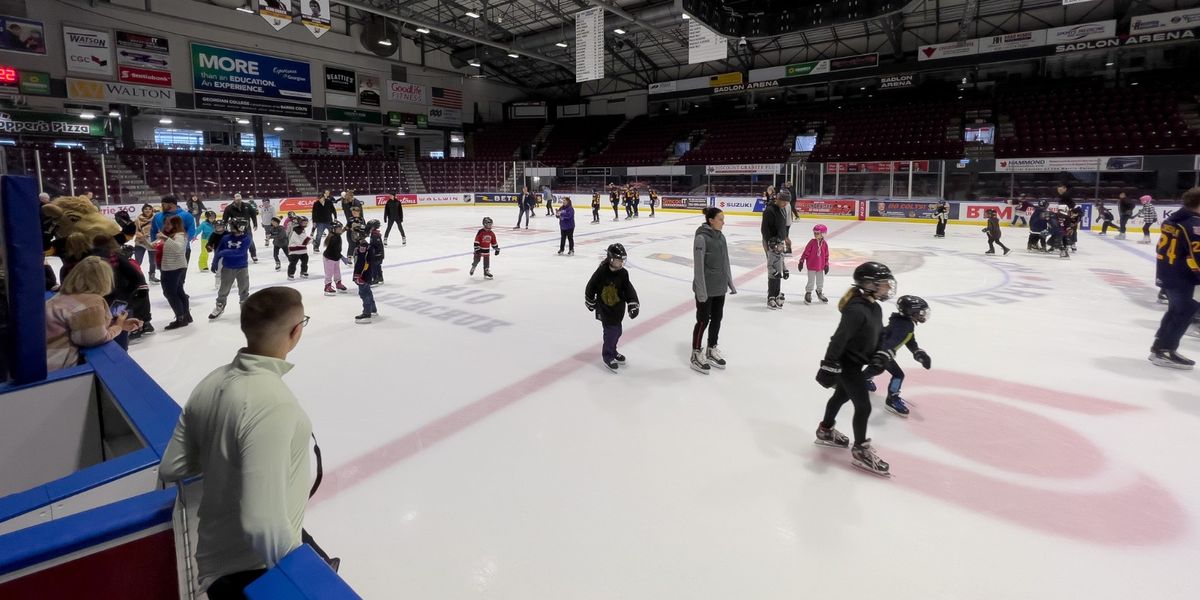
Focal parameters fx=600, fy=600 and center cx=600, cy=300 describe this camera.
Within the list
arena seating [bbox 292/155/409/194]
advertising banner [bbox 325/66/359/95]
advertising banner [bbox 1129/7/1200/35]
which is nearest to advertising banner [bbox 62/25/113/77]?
arena seating [bbox 292/155/409/194]

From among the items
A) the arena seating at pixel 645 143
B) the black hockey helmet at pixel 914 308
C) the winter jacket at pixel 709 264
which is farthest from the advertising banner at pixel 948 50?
the black hockey helmet at pixel 914 308

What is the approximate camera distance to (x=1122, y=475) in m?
3.73

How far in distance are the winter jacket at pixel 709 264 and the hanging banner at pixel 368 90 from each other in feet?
111

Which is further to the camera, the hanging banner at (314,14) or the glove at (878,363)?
the hanging banner at (314,14)

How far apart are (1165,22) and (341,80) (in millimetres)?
37036

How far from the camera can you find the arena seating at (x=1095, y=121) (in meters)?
21.7

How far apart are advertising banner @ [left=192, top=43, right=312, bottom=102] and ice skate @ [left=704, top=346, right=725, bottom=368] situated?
30234 mm

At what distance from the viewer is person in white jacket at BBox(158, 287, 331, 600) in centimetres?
137

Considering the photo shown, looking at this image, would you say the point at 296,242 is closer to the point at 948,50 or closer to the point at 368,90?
the point at 368,90

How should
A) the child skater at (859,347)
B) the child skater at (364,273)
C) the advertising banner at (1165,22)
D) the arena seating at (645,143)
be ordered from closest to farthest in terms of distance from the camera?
1. the child skater at (859,347)
2. the child skater at (364,273)
3. the advertising banner at (1165,22)
4. the arena seating at (645,143)

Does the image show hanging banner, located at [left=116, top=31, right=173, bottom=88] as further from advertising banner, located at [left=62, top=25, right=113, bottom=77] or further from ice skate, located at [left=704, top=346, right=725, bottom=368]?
ice skate, located at [left=704, top=346, right=725, bottom=368]

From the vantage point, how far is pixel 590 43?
17688 mm

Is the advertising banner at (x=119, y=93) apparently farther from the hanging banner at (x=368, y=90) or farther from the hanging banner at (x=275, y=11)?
the hanging banner at (x=275, y=11)

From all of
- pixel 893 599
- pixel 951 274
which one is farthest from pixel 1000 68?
pixel 893 599
